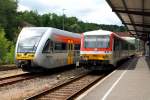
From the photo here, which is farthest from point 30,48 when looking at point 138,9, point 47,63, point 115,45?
point 138,9

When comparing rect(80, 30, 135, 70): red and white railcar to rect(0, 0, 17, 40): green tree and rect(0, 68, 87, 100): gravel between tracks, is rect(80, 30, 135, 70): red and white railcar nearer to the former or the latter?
rect(0, 68, 87, 100): gravel between tracks

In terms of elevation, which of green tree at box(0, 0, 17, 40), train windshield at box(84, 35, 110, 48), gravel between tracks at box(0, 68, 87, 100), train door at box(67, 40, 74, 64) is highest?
green tree at box(0, 0, 17, 40)

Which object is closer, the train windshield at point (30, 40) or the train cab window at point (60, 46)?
the train windshield at point (30, 40)

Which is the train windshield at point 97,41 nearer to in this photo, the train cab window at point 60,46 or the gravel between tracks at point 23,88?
the train cab window at point 60,46

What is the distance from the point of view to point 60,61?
25031 mm

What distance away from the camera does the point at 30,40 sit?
877 inches

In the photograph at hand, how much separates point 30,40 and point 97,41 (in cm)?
513

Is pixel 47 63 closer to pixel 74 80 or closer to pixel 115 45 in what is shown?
pixel 74 80

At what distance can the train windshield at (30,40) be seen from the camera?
72.1ft

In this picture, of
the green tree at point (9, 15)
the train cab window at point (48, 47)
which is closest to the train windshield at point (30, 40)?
the train cab window at point (48, 47)

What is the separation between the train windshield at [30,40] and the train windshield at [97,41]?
4.06 meters

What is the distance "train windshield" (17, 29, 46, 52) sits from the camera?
21983 millimetres

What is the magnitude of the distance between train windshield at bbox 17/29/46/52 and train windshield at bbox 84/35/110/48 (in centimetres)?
406

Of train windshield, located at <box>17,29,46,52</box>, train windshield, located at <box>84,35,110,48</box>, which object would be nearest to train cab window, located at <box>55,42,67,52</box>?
train windshield, located at <box>84,35,110,48</box>
